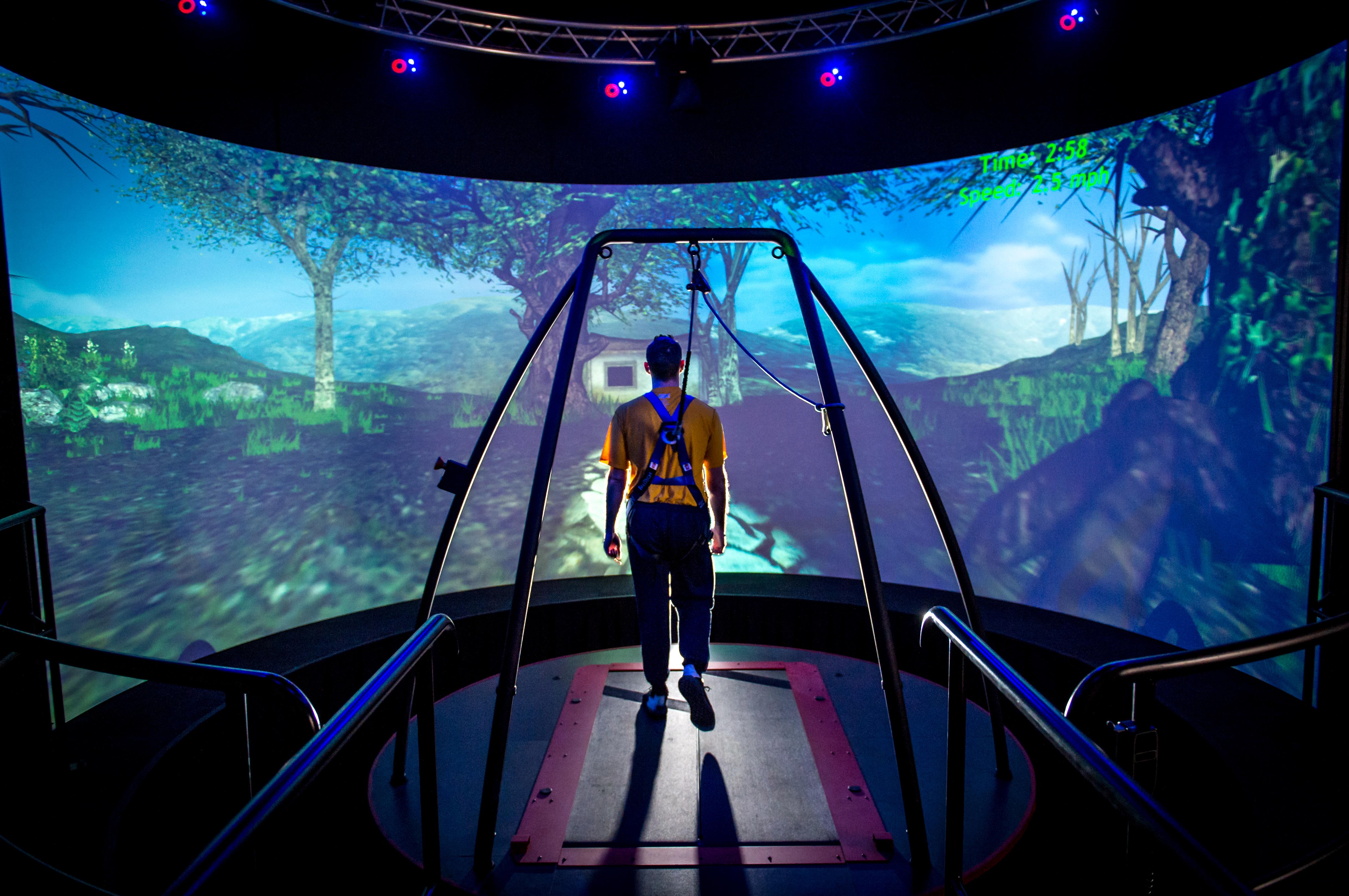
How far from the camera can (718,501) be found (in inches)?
126

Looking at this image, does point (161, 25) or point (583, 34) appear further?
point (583, 34)

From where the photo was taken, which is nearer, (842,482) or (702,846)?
(702,846)

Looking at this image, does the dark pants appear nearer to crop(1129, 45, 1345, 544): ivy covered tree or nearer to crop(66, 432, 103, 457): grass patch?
crop(66, 432, 103, 457): grass patch

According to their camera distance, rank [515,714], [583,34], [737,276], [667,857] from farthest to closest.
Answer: [737,276] < [583,34] < [515,714] < [667,857]

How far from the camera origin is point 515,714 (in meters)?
3.35

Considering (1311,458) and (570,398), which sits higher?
(570,398)

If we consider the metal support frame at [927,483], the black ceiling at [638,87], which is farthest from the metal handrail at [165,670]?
the black ceiling at [638,87]

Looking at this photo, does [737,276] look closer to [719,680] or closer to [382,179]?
[382,179]

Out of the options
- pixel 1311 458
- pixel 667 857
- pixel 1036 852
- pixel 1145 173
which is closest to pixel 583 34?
pixel 667 857

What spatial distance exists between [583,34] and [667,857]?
477 cm

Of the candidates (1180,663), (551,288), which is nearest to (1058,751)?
(1180,663)

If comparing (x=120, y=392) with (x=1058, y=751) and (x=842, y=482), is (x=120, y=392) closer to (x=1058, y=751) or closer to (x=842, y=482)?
(x=842, y=482)

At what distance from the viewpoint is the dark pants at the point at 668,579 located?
2.97 metres

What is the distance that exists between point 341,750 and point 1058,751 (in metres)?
1.35
